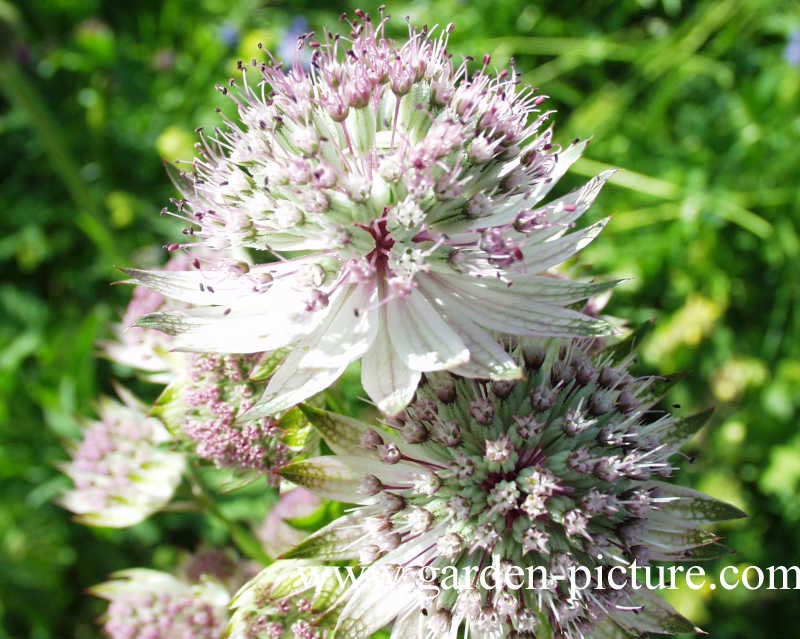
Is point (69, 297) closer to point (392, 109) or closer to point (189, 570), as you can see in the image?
point (189, 570)

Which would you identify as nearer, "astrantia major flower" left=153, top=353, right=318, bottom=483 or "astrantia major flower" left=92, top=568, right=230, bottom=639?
"astrantia major flower" left=153, top=353, right=318, bottom=483

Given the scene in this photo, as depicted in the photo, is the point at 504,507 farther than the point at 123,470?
No

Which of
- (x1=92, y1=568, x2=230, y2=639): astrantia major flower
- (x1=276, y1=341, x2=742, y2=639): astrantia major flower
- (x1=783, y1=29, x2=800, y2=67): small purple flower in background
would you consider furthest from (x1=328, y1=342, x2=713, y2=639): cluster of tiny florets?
(x1=783, y1=29, x2=800, y2=67): small purple flower in background

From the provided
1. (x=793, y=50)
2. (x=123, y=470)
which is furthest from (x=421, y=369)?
(x=793, y=50)

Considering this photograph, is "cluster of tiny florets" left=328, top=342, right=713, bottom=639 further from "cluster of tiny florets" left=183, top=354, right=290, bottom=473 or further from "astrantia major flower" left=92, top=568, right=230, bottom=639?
"astrantia major flower" left=92, top=568, right=230, bottom=639

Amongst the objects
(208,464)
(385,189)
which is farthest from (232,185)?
(208,464)

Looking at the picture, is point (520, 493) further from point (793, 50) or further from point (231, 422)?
point (793, 50)
